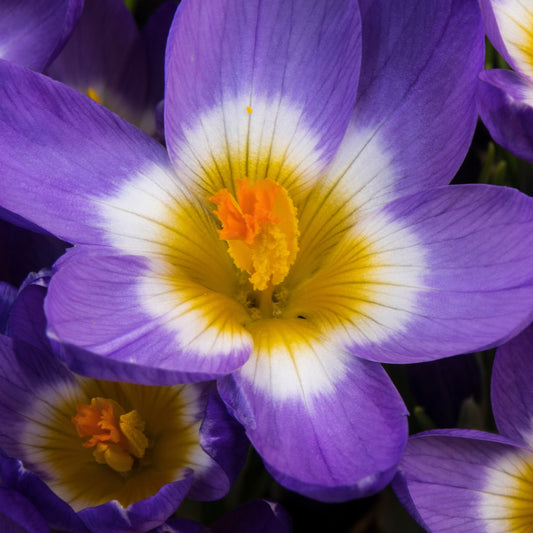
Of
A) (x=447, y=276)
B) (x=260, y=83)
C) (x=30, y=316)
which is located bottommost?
(x=30, y=316)

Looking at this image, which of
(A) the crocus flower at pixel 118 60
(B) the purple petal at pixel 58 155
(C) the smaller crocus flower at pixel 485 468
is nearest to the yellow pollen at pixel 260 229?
(B) the purple petal at pixel 58 155

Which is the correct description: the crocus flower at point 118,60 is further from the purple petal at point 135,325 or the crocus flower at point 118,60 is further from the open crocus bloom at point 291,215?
the purple petal at point 135,325

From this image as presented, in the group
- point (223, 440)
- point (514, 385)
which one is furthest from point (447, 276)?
point (223, 440)

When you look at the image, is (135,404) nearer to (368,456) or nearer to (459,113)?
(368,456)

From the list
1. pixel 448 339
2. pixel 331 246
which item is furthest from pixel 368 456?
pixel 331 246

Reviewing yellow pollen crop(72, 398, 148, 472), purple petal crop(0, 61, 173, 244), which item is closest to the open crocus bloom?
purple petal crop(0, 61, 173, 244)

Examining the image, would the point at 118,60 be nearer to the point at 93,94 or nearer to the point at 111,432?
the point at 93,94
